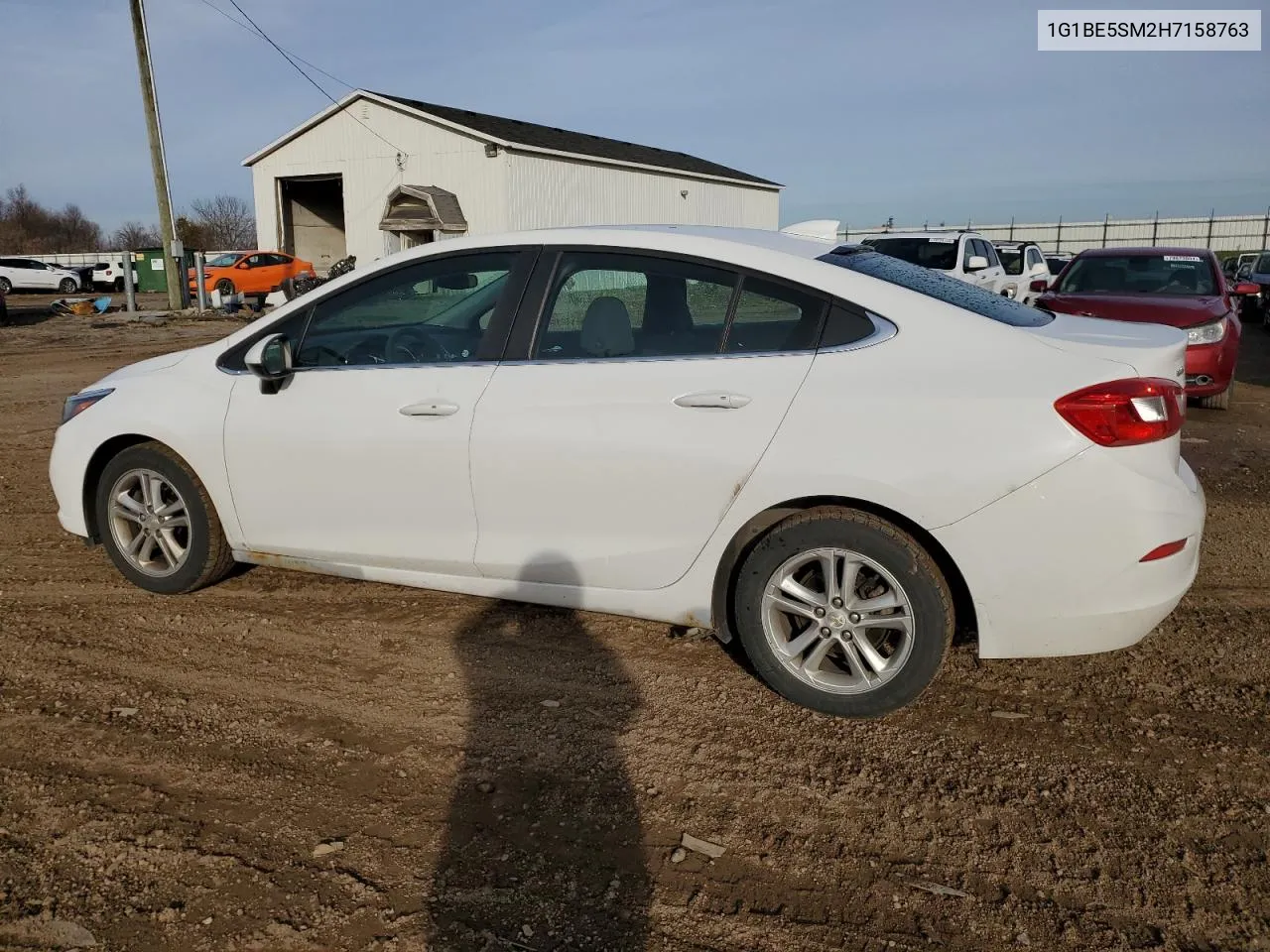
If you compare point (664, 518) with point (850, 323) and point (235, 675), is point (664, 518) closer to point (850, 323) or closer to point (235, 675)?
point (850, 323)

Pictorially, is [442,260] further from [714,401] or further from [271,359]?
[714,401]

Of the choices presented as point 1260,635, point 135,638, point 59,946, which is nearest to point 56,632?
point 135,638

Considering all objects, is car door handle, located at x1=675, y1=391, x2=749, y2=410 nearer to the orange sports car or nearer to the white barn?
the white barn

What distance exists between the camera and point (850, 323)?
11.2ft

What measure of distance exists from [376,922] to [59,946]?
762 mm

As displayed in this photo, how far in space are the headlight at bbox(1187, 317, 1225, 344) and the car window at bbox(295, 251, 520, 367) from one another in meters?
7.81

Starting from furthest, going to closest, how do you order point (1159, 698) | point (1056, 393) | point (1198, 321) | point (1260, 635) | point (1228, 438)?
point (1198, 321)
point (1228, 438)
point (1260, 635)
point (1159, 698)
point (1056, 393)

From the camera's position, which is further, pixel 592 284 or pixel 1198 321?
pixel 1198 321

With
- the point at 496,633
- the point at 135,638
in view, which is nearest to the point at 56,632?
the point at 135,638

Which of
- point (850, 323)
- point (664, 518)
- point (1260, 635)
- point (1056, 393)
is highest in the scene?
point (850, 323)

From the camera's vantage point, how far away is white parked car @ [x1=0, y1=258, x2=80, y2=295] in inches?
1453

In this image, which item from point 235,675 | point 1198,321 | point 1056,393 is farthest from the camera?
point 1198,321

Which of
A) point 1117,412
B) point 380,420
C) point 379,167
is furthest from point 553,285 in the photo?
point 379,167

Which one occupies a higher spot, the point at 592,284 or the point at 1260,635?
the point at 592,284
